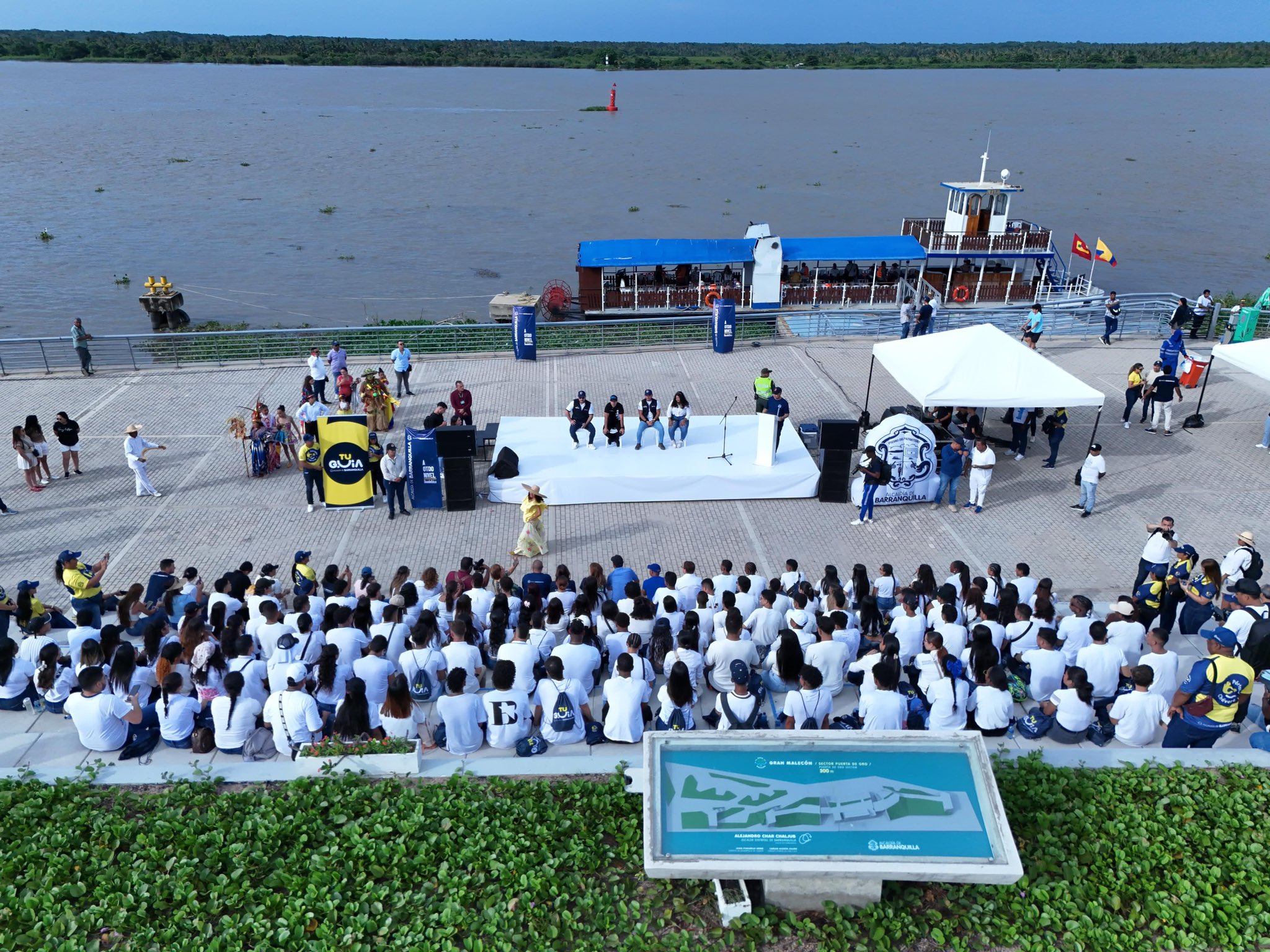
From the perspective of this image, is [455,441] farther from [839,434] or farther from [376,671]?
[376,671]

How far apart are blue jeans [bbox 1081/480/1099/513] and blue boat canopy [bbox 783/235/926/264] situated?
15.7 metres

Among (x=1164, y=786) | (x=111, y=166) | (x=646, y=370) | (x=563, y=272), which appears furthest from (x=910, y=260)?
(x=111, y=166)

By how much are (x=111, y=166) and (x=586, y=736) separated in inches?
3132

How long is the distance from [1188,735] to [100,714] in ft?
29.6

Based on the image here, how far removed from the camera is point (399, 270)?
138 ft

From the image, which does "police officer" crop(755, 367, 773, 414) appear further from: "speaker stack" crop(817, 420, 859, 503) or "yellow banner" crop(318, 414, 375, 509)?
"yellow banner" crop(318, 414, 375, 509)

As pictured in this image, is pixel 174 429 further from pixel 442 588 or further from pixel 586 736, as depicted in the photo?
pixel 586 736

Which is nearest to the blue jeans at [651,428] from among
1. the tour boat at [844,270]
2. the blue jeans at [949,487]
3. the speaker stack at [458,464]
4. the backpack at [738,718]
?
the speaker stack at [458,464]

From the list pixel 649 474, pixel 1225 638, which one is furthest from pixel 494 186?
pixel 1225 638

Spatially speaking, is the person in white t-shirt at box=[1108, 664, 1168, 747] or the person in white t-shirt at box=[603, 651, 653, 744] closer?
the person in white t-shirt at box=[1108, 664, 1168, 747]

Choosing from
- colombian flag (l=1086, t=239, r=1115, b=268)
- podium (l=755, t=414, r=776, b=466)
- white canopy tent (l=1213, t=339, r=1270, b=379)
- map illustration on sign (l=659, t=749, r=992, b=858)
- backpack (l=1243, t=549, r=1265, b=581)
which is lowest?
podium (l=755, t=414, r=776, b=466)

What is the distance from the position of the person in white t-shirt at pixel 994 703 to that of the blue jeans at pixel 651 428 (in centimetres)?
865

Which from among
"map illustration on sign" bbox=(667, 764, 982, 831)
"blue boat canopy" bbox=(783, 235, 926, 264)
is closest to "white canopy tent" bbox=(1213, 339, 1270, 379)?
"blue boat canopy" bbox=(783, 235, 926, 264)

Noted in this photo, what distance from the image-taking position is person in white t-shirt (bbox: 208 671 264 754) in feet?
23.9
